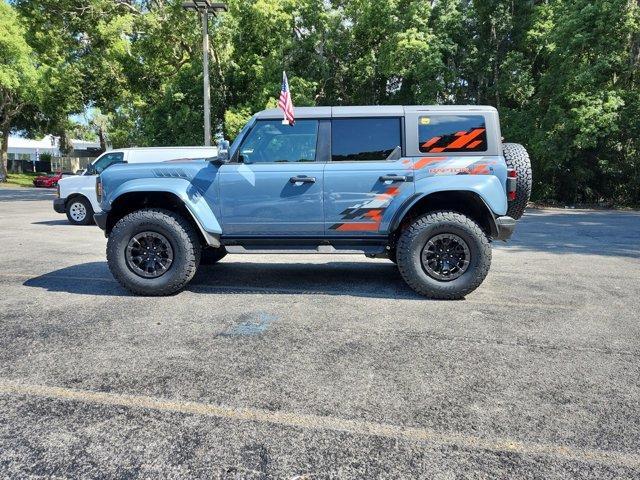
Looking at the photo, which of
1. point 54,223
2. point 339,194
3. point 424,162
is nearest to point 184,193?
point 339,194

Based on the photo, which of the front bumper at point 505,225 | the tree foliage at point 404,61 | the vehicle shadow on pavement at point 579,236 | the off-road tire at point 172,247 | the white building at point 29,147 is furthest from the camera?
the white building at point 29,147

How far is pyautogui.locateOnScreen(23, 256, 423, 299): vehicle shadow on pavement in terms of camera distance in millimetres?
5562

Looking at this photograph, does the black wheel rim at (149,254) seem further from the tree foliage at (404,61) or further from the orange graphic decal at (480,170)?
the tree foliage at (404,61)

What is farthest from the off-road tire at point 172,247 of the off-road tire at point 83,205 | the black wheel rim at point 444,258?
the off-road tire at point 83,205

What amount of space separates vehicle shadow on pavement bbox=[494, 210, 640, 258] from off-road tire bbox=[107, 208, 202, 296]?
6.25 metres

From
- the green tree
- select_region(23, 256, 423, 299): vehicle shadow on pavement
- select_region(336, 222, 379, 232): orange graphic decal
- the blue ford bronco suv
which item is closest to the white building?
the green tree

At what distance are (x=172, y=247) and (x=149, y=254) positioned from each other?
29 centimetres

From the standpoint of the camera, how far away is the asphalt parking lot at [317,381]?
7.61 ft

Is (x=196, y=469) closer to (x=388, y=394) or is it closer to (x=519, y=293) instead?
(x=388, y=394)

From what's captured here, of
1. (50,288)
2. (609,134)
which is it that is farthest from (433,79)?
(50,288)

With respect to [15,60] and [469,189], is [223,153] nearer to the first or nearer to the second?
[469,189]

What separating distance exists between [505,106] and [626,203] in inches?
256

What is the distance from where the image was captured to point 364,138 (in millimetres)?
5348

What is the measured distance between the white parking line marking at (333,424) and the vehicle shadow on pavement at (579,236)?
6.97 meters
